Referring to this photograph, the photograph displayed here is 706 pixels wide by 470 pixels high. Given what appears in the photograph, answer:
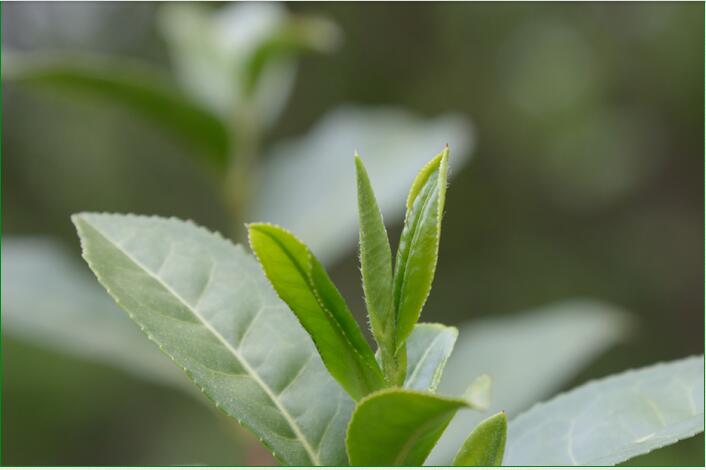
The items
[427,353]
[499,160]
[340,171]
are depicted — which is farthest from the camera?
[499,160]

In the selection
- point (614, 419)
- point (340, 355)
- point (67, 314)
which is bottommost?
point (67, 314)

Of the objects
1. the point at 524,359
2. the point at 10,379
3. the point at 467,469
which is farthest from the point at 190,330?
the point at 10,379

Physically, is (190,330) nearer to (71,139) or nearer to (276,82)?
(276,82)

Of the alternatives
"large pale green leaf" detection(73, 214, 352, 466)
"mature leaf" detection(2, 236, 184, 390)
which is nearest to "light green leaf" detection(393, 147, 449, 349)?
"large pale green leaf" detection(73, 214, 352, 466)

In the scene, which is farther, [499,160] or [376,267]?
[499,160]

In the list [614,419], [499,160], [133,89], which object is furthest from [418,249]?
[499,160]

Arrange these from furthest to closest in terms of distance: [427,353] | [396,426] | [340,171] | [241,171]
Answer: [340,171]
[241,171]
[427,353]
[396,426]

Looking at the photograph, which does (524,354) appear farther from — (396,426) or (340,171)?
(396,426)
